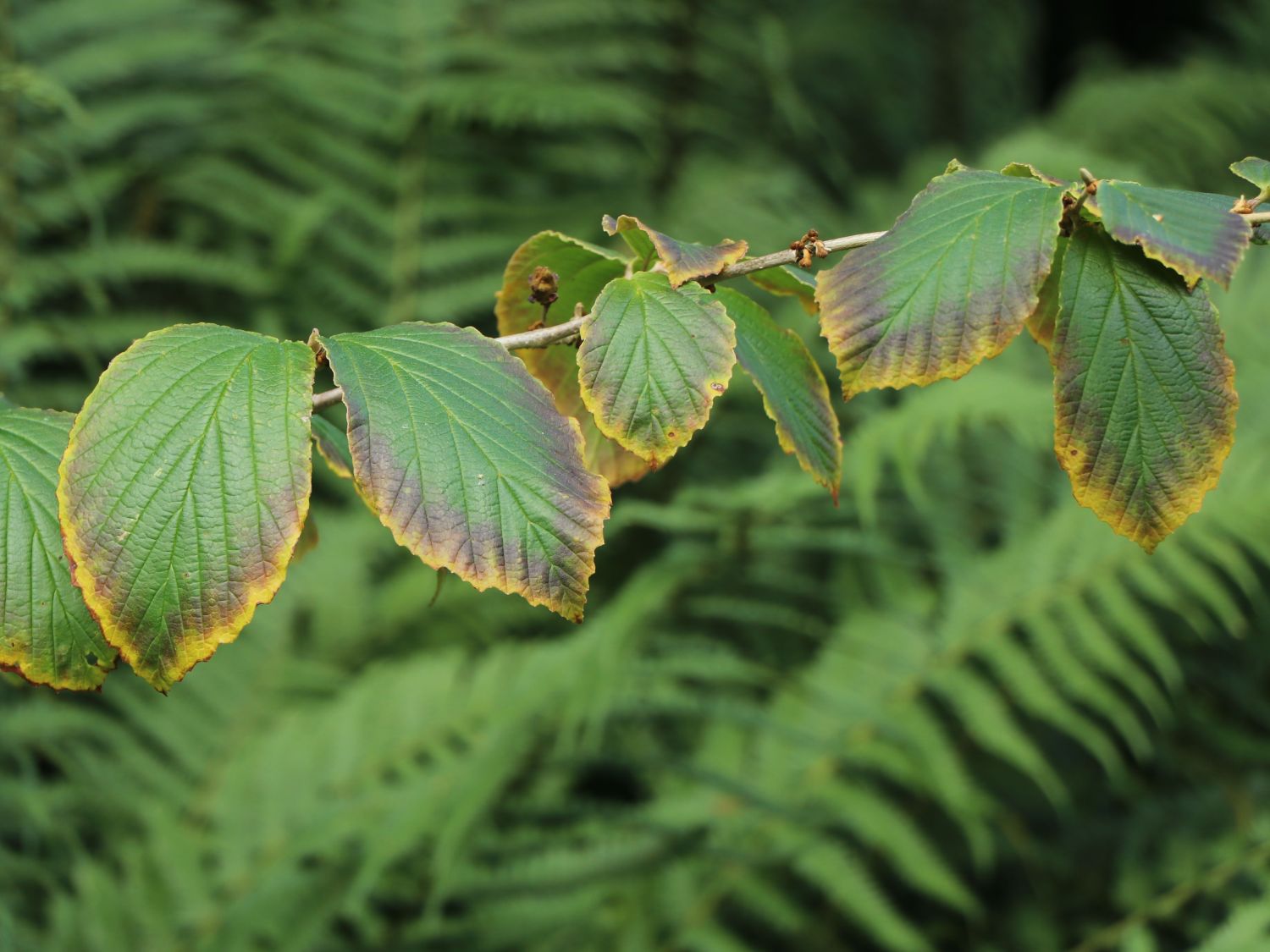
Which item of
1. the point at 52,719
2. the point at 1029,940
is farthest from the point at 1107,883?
the point at 52,719

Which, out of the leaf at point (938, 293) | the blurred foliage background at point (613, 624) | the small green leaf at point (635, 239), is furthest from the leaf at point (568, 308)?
the blurred foliage background at point (613, 624)

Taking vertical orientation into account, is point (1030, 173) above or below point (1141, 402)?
above

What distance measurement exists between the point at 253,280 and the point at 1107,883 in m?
1.45

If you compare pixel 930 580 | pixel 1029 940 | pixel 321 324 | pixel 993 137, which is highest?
pixel 993 137

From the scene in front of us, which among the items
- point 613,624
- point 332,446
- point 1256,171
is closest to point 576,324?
point 332,446

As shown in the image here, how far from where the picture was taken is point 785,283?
1.73ft

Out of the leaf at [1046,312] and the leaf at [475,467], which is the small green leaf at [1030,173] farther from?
the leaf at [475,467]

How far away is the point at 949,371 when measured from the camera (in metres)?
0.42

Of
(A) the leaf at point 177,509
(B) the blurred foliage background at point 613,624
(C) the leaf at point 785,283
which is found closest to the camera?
(A) the leaf at point 177,509

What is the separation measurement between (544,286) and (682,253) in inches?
2.5

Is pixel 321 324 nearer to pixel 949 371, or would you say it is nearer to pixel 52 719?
pixel 52 719

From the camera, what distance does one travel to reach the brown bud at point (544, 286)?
47 cm

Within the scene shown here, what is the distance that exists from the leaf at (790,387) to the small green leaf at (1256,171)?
183 millimetres

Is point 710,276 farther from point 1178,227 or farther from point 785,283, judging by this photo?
point 1178,227
